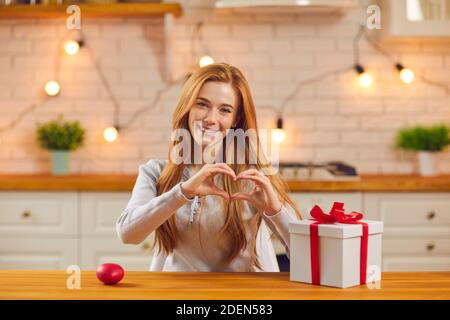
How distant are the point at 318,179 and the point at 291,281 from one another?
191cm

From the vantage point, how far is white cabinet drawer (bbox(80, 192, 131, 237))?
12.0 ft

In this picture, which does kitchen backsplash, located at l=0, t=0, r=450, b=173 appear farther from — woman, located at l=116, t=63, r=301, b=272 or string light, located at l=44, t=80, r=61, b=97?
woman, located at l=116, t=63, r=301, b=272

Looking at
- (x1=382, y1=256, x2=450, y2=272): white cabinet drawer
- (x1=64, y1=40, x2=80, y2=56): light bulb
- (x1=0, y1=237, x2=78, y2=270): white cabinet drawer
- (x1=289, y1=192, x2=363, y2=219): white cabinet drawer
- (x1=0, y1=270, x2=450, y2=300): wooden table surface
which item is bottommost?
(x1=382, y1=256, x2=450, y2=272): white cabinet drawer

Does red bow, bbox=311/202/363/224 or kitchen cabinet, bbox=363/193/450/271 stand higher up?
red bow, bbox=311/202/363/224

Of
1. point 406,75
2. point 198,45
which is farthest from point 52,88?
point 406,75

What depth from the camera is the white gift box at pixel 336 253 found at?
1710 millimetres

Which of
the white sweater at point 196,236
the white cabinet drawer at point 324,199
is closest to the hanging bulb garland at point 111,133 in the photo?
the white cabinet drawer at point 324,199

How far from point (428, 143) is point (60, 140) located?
6.25ft

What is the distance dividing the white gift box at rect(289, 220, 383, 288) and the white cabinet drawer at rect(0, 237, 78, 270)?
2.07 m

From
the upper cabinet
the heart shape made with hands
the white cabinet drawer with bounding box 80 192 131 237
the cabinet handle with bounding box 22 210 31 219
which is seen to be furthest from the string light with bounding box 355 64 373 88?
the heart shape made with hands

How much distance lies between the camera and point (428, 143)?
4047mm

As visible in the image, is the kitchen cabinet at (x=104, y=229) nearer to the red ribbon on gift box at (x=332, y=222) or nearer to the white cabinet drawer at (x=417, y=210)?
the white cabinet drawer at (x=417, y=210)
